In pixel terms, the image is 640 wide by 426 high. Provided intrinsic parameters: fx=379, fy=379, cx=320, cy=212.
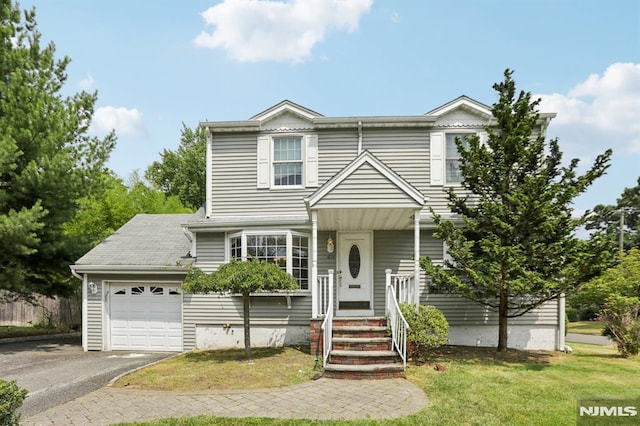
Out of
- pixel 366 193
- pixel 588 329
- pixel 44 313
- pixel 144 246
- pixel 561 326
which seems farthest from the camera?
pixel 588 329

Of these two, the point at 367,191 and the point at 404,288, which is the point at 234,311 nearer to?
the point at 404,288

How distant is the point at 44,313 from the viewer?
17.0 meters

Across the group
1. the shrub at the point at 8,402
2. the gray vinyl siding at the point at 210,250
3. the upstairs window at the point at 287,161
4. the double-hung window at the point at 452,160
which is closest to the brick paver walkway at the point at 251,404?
the shrub at the point at 8,402

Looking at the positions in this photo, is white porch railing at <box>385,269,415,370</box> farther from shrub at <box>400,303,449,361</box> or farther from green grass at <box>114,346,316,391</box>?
green grass at <box>114,346,316,391</box>

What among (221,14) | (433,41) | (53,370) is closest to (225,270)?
(53,370)

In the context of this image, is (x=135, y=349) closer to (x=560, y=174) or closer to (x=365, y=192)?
(x=365, y=192)

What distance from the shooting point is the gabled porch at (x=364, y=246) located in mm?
8320

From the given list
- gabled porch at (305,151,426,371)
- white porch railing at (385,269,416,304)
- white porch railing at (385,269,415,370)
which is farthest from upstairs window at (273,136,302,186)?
white porch railing at (385,269,415,370)

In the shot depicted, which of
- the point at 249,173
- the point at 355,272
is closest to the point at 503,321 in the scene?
the point at 355,272

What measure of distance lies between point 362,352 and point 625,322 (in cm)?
701

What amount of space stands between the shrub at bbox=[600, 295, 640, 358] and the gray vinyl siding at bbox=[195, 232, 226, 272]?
1029 cm

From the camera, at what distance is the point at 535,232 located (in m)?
8.49

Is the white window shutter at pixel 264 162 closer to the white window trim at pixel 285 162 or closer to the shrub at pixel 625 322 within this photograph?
the white window trim at pixel 285 162

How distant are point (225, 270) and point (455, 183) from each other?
6790 mm
